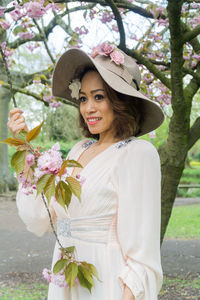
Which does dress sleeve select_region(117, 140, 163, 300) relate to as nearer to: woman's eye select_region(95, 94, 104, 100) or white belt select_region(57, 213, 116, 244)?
white belt select_region(57, 213, 116, 244)

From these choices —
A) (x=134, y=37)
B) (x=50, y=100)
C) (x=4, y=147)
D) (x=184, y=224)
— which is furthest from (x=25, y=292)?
(x=4, y=147)

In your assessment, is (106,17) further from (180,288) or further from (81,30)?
(180,288)

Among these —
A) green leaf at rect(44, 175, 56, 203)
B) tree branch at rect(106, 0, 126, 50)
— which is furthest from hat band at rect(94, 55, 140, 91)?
tree branch at rect(106, 0, 126, 50)

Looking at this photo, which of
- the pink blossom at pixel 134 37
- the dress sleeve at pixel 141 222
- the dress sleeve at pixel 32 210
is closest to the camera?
the dress sleeve at pixel 141 222

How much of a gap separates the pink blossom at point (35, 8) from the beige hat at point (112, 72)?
1324 millimetres

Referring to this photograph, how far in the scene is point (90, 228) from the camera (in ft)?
5.15

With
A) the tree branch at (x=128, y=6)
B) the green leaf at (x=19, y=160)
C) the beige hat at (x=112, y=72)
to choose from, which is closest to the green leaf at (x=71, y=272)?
the green leaf at (x=19, y=160)

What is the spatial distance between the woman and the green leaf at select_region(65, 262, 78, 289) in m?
0.18

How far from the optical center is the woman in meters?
1.49

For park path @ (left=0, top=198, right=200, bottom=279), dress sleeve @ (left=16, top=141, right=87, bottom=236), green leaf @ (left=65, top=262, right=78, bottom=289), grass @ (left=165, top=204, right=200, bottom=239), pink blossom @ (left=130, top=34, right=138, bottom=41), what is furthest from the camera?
grass @ (left=165, top=204, right=200, bottom=239)

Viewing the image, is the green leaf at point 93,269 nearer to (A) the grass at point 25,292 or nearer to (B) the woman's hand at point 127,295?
(B) the woman's hand at point 127,295

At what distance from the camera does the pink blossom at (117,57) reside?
1666 mm

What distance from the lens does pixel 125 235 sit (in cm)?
150

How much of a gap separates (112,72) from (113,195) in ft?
1.61
